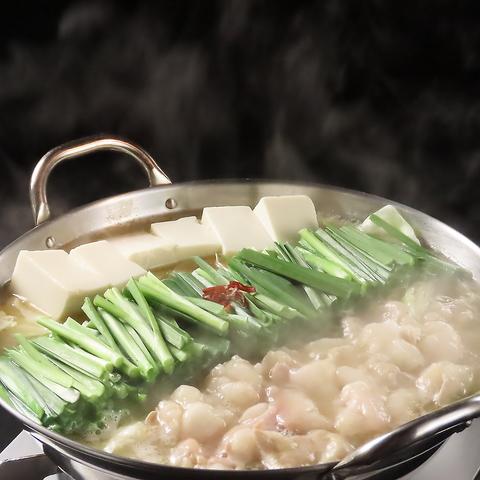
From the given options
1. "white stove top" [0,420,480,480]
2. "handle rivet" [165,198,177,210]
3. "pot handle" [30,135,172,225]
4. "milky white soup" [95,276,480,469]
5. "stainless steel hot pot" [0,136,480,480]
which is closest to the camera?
"stainless steel hot pot" [0,136,480,480]

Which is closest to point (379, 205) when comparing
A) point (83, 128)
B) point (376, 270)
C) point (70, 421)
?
point (376, 270)

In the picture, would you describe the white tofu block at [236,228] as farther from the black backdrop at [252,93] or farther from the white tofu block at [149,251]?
the black backdrop at [252,93]

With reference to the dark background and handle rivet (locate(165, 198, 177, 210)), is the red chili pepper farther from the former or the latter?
the dark background

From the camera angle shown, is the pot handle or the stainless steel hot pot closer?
the stainless steel hot pot

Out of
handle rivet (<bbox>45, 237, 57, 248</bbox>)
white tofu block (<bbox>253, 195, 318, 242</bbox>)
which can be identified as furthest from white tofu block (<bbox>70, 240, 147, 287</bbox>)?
white tofu block (<bbox>253, 195, 318, 242</bbox>)

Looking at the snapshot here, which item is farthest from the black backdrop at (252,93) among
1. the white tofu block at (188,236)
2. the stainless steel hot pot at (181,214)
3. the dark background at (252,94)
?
the white tofu block at (188,236)
